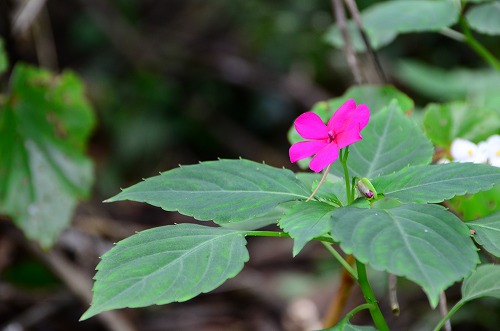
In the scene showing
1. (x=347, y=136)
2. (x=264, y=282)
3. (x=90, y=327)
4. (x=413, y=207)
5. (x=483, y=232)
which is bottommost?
(x=264, y=282)

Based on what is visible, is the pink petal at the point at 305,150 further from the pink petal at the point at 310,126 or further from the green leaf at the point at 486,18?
the green leaf at the point at 486,18

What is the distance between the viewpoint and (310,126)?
3.62 ft

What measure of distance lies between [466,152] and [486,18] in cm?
44

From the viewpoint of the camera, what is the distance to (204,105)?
14.2 ft

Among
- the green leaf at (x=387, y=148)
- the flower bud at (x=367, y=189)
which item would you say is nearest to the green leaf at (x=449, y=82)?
the green leaf at (x=387, y=148)

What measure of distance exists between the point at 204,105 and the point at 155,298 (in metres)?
3.49

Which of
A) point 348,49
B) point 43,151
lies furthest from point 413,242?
point 43,151

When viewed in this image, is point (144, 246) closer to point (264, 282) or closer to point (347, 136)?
point (347, 136)

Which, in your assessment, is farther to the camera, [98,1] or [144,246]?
[98,1]

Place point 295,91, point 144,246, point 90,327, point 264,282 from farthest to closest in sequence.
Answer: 1. point 295,91
2. point 264,282
3. point 90,327
4. point 144,246

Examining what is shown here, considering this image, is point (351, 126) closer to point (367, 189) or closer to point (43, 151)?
point (367, 189)

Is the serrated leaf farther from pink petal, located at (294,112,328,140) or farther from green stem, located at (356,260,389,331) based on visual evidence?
pink petal, located at (294,112,328,140)

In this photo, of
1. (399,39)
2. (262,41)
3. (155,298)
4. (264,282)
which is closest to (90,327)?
(264,282)

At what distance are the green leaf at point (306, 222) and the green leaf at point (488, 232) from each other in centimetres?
24
